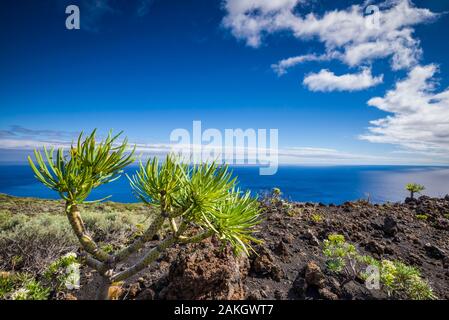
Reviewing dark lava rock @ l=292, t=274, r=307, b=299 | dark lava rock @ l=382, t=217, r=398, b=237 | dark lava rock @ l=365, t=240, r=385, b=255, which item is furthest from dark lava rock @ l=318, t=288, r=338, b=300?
dark lava rock @ l=382, t=217, r=398, b=237

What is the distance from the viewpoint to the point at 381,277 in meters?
3.61

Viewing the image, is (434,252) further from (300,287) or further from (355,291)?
(300,287)

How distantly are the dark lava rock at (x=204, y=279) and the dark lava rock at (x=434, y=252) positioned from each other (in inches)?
190

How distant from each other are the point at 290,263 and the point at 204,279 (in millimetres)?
2082

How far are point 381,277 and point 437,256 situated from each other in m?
2.87

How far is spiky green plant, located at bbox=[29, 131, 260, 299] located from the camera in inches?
89.4

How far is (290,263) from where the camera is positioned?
436cm

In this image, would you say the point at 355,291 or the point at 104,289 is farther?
the point at 355,291

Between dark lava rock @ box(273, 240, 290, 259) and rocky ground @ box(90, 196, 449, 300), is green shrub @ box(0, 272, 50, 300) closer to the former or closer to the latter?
rocky ground @ box(90, 196, 449, 300)

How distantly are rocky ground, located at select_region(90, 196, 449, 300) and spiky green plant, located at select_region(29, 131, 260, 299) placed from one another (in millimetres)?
542

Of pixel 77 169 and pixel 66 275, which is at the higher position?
pixel 77 169

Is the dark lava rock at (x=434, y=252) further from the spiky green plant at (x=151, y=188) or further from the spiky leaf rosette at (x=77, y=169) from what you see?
the spiky leaf rosette at (x=77, y=169)

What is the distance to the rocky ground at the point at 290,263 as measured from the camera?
9.45 feet

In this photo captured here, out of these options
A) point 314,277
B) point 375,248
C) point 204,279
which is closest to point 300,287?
point 314,277
